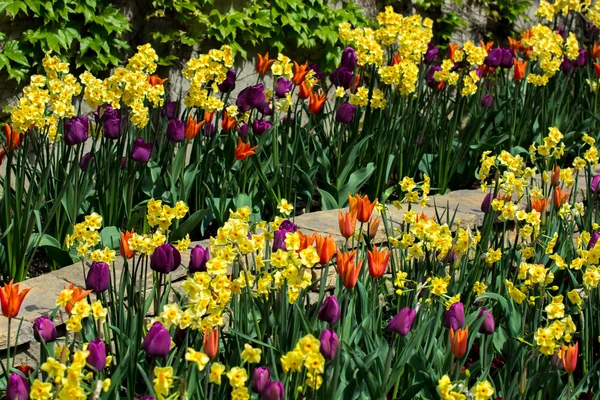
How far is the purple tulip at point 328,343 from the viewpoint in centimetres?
179

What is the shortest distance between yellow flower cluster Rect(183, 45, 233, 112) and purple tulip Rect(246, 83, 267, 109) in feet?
0.42

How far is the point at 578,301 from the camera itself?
2326 mm

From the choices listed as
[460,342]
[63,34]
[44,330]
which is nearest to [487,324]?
[460,342]

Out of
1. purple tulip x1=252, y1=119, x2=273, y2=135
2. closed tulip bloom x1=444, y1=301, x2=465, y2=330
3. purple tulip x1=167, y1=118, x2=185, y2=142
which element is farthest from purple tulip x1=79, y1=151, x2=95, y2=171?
closed tulip bloom x1=444, y1=301, x2=465, y2=330

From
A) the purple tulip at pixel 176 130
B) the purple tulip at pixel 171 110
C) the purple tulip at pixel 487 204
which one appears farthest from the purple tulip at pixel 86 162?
the purple tulip at pixel 487 204

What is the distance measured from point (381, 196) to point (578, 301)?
175 cm

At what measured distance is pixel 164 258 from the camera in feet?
6.88

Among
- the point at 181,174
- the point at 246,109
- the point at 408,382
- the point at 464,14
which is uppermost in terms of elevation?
the point at 464,14

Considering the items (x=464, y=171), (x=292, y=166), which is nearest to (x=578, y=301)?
(x=292, y=166)

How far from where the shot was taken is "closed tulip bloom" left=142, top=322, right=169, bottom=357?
175 centimetres

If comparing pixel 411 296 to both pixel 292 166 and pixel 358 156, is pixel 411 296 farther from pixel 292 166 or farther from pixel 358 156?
pixel 358 156

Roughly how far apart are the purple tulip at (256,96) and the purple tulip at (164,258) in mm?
1476

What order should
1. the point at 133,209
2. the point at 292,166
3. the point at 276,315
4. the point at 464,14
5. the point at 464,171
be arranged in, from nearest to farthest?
the point at 276,315
the point at 133,209
the point at 292,166
the point at 464,171
the point at 464,14

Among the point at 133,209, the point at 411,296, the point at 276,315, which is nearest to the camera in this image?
the point at 276,315
